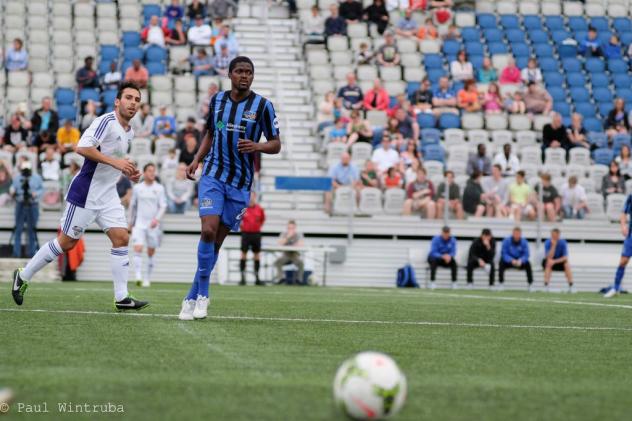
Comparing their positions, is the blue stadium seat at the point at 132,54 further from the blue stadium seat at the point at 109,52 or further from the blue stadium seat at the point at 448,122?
the blue stadium seat at the point at 448,122

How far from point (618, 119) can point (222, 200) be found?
67.3ft

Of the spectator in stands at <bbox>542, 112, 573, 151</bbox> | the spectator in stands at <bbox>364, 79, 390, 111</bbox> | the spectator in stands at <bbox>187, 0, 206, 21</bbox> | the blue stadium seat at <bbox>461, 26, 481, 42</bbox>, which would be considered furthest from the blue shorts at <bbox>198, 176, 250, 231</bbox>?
the blue stadium seat at <bbox>461, 26, 481, 42</bbox>

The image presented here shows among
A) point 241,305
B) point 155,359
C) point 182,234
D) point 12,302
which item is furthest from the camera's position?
point 182,234

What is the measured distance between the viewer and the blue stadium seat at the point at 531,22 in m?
34.0

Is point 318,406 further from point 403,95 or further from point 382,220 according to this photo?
point 403,95

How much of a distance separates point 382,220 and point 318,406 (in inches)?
783

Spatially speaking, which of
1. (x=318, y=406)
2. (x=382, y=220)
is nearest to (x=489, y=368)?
(x=318, y=406)

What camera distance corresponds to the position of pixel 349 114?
2800cm

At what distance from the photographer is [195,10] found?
31.1 metres

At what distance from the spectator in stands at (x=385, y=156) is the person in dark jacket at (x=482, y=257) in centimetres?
256

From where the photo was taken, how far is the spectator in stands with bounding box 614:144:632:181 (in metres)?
26.8

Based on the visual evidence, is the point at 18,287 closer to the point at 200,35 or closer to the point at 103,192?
the point at 103,192

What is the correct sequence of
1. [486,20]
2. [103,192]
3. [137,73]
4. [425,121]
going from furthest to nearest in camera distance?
[486,20] → [425,121] → [137,73] → [103,192]

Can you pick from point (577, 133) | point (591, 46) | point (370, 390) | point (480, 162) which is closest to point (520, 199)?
point (480, 162)
